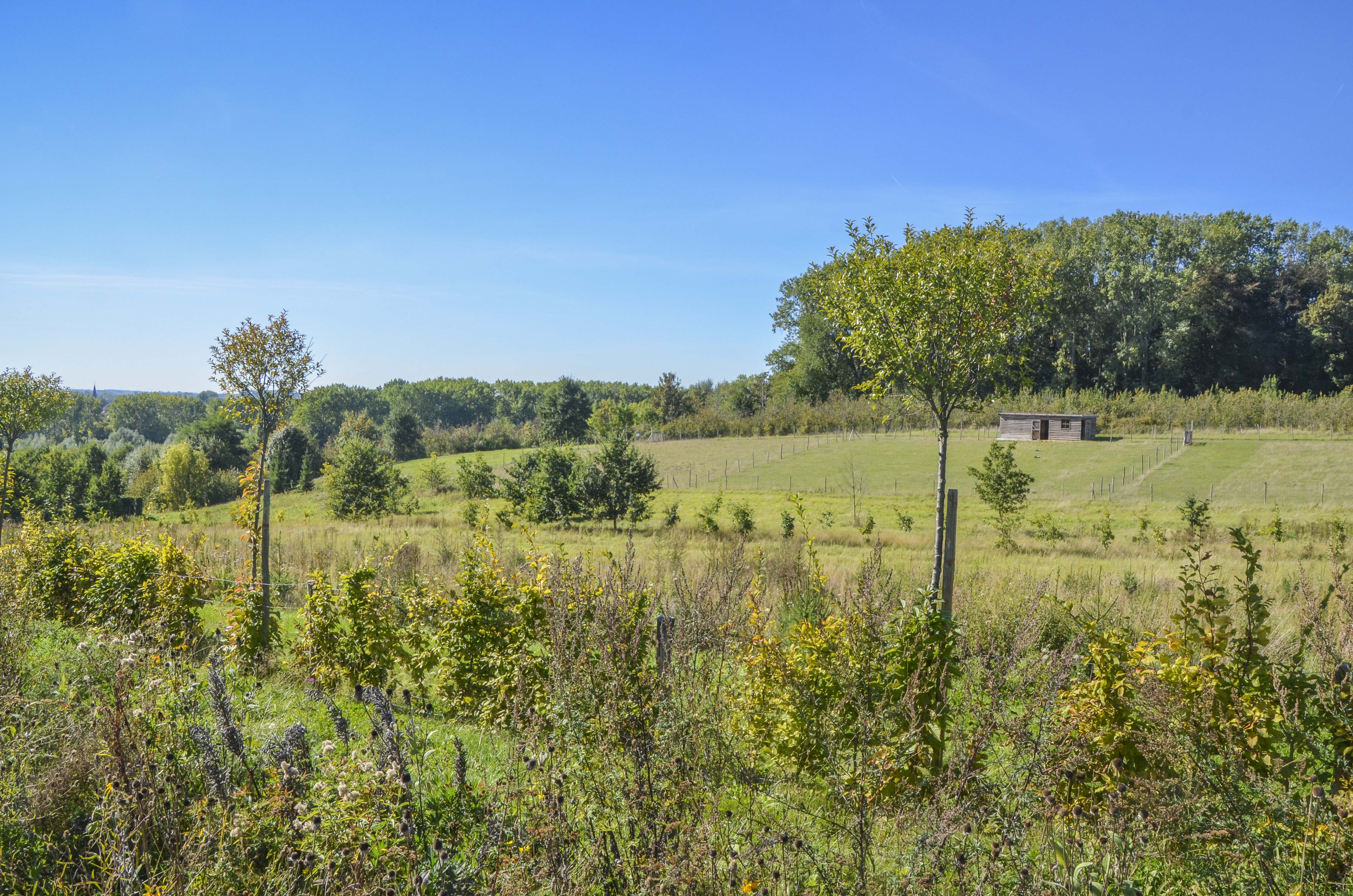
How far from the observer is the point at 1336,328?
51.8 m

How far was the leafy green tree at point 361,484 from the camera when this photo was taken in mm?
25609

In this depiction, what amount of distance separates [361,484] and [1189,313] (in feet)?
180

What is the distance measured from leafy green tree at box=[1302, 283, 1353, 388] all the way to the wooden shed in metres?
22.7

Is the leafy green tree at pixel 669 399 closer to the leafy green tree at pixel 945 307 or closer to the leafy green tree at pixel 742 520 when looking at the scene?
the leafy green tree at pixel 742 520

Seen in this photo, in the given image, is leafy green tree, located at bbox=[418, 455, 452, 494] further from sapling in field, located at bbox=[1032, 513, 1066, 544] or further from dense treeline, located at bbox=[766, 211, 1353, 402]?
dense treeline, located at bbox=[766, 211, 1353, 402]

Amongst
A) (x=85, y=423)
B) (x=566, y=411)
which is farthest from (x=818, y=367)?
(x=85, y=423)

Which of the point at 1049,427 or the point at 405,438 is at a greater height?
the point at 1049,427

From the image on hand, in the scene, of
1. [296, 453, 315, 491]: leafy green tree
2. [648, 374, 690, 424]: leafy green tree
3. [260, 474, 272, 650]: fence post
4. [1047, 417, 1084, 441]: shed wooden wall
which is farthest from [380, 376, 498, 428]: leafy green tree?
[260, 474, 272, 650]: fence post

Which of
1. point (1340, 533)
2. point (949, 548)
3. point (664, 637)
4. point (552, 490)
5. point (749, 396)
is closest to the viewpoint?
point (664, 637)

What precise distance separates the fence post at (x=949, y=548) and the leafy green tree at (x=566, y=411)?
2038 inches

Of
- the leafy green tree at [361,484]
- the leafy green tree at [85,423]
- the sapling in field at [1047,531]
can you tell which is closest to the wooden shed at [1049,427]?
the sapling in field at [1047,531]

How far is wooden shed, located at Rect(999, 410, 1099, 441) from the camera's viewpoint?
4131cm

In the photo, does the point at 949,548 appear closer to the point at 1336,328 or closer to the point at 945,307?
the point at 945,307

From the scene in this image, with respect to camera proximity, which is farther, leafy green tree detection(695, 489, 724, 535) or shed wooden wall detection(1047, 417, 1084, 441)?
shed wooden wall detection(1047, 417, 1084, 441)
